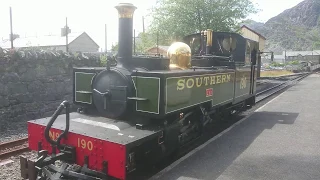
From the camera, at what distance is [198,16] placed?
2297 centimetres

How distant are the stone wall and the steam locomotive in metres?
4.12

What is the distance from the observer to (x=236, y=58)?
336 inches

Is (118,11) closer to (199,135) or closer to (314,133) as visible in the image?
(199,135)

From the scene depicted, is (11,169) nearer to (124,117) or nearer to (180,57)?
(124,117)

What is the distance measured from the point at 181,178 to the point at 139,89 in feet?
5.05

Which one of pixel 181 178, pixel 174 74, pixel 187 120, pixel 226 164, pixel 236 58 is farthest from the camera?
pixel 236 58

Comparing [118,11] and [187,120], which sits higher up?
[118,11]

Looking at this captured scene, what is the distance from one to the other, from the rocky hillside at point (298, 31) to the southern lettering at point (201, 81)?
125201 mm

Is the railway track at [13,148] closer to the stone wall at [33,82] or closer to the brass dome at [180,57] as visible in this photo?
the stone wall at [33,82]

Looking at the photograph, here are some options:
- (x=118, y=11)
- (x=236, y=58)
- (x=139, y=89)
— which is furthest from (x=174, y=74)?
(x=236, y=58)

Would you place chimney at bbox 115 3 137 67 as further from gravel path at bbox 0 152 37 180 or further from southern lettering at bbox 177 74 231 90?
gravel path at bbox 0 152 37 180

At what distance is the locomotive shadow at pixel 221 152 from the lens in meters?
4.66

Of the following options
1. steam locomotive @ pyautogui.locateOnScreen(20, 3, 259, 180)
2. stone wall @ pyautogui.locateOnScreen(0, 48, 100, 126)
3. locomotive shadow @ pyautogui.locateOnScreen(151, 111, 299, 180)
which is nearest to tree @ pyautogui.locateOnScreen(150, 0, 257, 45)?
stone wall @ pyautogui.locateOnScreen(0, 48, 100, 126)

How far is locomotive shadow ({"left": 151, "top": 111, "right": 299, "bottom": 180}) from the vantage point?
4.66 meters
